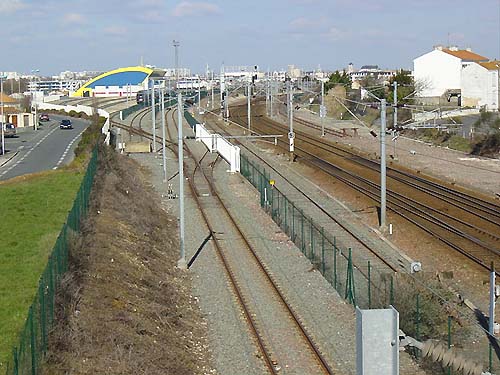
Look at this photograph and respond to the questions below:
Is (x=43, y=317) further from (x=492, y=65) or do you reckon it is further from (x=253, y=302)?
(x=492, y=65)

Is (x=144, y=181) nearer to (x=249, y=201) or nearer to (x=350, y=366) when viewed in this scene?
(x=249, y=201)

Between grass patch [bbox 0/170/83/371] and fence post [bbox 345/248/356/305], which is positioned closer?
grass patch [bbox 0/170/83/371]

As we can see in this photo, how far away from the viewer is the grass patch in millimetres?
14094

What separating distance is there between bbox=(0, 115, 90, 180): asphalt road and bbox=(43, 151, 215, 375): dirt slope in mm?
16499

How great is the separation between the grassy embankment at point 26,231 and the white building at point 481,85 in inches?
2002

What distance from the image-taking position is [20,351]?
34.5 ft

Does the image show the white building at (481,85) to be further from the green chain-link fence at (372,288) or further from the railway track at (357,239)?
the green chain-link fence at (372,288)

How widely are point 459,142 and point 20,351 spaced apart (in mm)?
49627

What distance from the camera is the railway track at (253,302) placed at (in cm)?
1397

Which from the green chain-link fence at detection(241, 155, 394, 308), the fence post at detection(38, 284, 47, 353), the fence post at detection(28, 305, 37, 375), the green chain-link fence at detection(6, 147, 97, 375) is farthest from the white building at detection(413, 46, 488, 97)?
the fence post at detection(28, 305, 37, 375)

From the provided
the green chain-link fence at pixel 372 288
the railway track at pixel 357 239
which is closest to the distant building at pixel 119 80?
the railway track at pixel 357 239

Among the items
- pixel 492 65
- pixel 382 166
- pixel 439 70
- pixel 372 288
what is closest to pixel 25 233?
pixel 372 288

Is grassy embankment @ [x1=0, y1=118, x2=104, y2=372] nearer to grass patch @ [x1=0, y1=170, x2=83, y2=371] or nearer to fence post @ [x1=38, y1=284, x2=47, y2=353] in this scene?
grass patch @ [x1=0, y1=170, x2=83, y2=371]

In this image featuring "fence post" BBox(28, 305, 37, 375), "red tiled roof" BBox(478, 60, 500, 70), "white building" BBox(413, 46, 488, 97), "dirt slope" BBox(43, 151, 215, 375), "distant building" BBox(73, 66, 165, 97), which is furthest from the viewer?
"distant building" BBox(73, 66, 165, 97)
